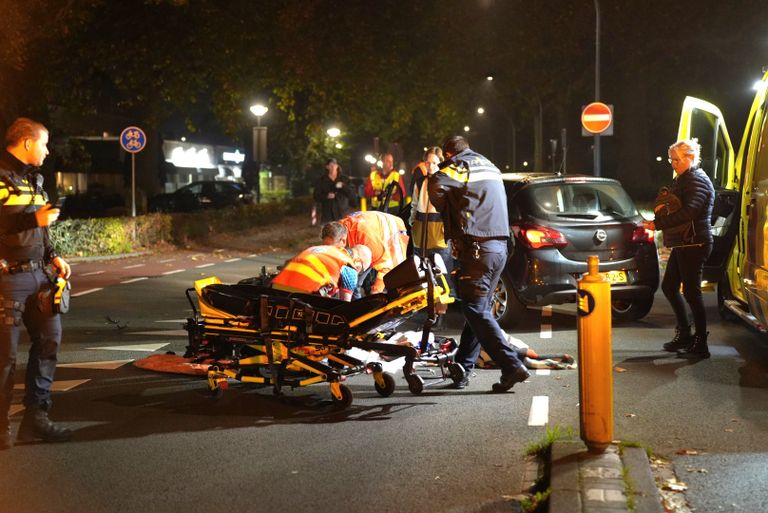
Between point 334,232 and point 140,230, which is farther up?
point 334,232

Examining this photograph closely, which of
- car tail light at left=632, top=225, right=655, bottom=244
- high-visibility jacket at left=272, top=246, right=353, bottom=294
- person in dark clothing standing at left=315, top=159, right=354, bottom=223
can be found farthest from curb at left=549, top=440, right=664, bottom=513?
person in dark clothing standing at left=315, top=159, right=354, bottom=223

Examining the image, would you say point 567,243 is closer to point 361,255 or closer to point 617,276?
point 617,276

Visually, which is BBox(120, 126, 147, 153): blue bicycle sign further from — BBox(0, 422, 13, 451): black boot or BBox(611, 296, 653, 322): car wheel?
BBox(0, 422, 13, 451): black boot

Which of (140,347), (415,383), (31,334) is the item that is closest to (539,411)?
(415,383)

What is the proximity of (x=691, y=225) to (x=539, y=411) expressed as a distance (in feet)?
9.05

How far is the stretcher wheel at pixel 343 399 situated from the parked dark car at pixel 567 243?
3.64m

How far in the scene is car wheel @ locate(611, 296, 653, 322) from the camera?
37.2ft

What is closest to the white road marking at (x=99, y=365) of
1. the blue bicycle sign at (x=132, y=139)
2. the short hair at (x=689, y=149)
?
the short hair at (x=689, y=149)

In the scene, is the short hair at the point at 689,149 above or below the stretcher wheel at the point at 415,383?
above

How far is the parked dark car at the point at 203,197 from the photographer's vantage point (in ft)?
130

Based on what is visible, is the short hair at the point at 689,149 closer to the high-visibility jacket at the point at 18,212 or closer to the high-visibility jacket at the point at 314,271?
the high-visibility jacket at the point at 314,271

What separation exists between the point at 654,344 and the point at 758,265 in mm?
1774

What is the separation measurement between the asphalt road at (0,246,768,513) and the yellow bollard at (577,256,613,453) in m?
0.43

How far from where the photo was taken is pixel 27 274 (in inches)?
253
